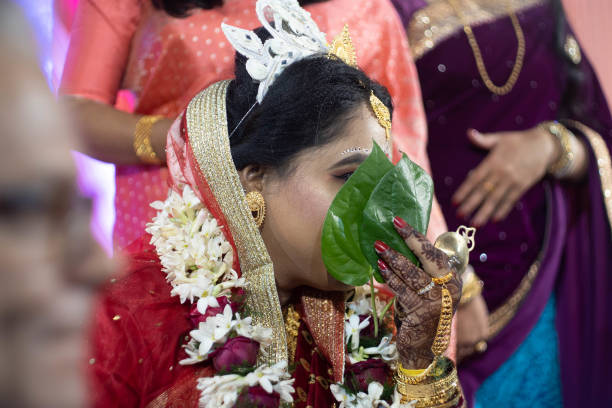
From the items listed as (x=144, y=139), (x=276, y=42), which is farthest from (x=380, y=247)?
(x=144, y=139)

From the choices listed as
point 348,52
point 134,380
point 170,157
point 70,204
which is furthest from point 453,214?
point 70,204

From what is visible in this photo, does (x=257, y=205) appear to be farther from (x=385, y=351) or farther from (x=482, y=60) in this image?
(x=482, y=60)

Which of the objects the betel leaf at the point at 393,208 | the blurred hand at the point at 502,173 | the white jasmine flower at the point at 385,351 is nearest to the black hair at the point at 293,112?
the betel leaf at the point at 393,208

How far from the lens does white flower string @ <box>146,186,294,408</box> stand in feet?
3.10

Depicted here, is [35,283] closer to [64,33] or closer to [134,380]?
[134,380]

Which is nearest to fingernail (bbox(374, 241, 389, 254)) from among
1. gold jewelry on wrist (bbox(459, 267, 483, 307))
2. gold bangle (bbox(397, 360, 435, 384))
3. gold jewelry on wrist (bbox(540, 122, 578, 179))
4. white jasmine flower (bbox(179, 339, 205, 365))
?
gold bangle (bbox(397, 360, 435, 384))

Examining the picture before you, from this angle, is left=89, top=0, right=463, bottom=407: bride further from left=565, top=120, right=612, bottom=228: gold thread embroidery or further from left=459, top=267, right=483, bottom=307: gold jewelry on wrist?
left=565, top=120, right=612, bottom=228: gold thread embroidery

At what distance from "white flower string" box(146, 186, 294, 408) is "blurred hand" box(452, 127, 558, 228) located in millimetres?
789

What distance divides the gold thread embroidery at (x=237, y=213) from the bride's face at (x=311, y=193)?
4cm

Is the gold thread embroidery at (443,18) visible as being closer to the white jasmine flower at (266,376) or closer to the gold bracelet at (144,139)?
the gold bracelet at (144,139)

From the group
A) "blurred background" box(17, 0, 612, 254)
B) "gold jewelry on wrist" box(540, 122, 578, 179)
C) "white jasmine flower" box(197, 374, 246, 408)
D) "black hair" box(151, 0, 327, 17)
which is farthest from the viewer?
"gold jewelry on wrist" box(540, 122, 578, 179)

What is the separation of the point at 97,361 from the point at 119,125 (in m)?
0.47

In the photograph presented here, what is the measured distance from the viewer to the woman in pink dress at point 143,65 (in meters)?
1.20

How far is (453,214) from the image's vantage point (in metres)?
1.65
